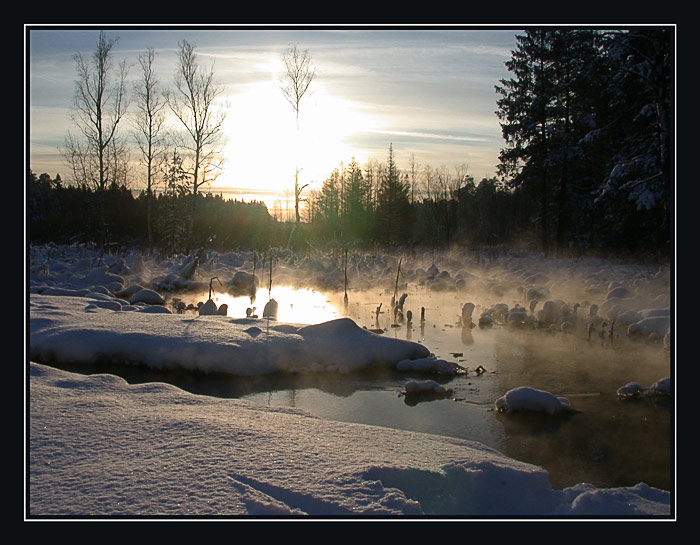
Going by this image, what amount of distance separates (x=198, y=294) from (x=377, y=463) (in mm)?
10637

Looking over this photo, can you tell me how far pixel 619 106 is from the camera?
621 inches

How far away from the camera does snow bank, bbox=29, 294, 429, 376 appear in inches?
243

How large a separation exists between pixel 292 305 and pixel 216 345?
454 cm

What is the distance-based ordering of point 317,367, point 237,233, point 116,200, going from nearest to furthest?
point 317,367, point 116,200, point 237,233

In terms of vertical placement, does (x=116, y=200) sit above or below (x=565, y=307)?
above

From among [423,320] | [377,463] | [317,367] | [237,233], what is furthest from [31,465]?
[237,233]

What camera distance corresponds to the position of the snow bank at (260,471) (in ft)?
8.34

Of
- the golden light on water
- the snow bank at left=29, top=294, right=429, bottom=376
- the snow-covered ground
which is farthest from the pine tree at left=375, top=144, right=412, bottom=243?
the snow-covered ground

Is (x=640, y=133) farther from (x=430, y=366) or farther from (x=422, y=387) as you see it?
(x=422, y=387)

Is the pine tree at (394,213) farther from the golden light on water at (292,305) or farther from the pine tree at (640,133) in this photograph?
the golden light on water at (292,305)

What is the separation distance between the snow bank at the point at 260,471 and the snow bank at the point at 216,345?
221 cm

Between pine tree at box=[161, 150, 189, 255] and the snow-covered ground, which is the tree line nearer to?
the snow-covered ground

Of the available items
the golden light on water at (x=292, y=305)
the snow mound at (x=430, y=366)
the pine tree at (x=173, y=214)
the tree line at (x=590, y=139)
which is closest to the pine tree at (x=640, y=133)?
the tree line at (x=590, y=139)

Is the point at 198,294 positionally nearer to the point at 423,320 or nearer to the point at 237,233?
the point at 423,320
